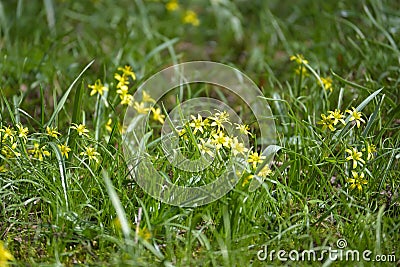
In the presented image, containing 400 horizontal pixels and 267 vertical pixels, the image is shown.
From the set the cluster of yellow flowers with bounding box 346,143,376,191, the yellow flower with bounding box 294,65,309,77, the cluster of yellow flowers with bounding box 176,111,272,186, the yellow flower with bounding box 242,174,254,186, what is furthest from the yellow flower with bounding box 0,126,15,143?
the yellow flower with bounding box 294,65,309,77

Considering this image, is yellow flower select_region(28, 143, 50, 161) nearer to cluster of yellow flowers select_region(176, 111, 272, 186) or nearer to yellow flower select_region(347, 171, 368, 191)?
cluster of yellow flowers select_region(176, 111, 272, 186)

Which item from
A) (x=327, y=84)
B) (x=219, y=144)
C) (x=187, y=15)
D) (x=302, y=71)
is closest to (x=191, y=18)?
(x=187, y=15)

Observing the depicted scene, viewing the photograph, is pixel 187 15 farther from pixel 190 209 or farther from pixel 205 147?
pixel 190 209

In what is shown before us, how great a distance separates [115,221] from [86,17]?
2837mm

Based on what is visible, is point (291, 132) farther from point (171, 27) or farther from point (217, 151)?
point (171, 27)

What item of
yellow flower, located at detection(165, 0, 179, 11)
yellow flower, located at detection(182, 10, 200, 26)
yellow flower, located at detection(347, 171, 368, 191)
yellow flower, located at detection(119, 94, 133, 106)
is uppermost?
yellow flower, located at detection(165, 0, 179, 11)

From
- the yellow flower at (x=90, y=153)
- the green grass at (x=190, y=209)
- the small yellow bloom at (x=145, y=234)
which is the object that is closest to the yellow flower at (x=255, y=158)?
the green grass at (x=190, y=209)

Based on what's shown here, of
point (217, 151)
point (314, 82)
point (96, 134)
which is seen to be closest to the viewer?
point (217, 151)

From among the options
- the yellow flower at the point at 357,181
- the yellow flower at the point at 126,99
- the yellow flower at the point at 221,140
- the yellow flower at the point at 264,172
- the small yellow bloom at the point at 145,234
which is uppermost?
the yellow flower at the point at 126,99

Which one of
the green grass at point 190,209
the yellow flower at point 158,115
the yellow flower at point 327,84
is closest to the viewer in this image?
the green grass at point 190,209

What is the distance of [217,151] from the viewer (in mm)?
2557

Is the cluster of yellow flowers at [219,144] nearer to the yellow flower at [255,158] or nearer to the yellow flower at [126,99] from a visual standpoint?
the yellow flower at [255,158]

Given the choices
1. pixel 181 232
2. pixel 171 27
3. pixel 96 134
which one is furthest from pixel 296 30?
pixel 181 232

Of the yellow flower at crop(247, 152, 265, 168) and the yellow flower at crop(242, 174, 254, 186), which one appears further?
the yellow flower at crop(247, 152, 265, 168)
